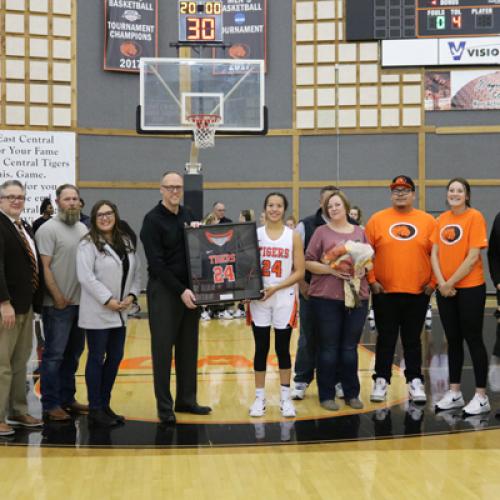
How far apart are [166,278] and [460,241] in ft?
7.13

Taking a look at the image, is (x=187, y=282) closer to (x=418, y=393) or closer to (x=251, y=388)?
(x=251, y=388)

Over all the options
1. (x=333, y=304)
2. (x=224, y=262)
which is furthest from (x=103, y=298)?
(x=333, y=304)

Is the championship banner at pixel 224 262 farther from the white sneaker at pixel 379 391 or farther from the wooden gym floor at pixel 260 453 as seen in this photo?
the white sneaker at pixel 379 391

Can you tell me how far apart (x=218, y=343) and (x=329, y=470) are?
5.13 metres

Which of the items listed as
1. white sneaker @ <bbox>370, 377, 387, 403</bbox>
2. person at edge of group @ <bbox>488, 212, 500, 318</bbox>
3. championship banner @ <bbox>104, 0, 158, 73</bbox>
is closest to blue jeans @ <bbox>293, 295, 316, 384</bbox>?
white sneaker @ <bbox>370, 377, 387, 403</bbox>

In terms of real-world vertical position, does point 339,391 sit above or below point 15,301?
below

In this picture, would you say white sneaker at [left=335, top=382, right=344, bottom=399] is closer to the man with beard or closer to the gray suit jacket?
the gray suit jacket

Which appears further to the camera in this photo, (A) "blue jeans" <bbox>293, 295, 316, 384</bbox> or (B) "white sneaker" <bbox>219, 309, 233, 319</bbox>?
(B) "white sneaker" <bbox>219, 309, 233, 319</bbox>

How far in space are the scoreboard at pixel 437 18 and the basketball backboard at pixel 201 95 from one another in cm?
382

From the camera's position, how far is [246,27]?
15.3 m

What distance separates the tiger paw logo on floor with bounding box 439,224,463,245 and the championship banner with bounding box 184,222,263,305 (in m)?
1.41

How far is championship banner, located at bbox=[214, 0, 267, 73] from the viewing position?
49.8 ft

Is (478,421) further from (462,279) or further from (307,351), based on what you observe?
(307,351)

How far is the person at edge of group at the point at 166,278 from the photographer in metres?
5.12
